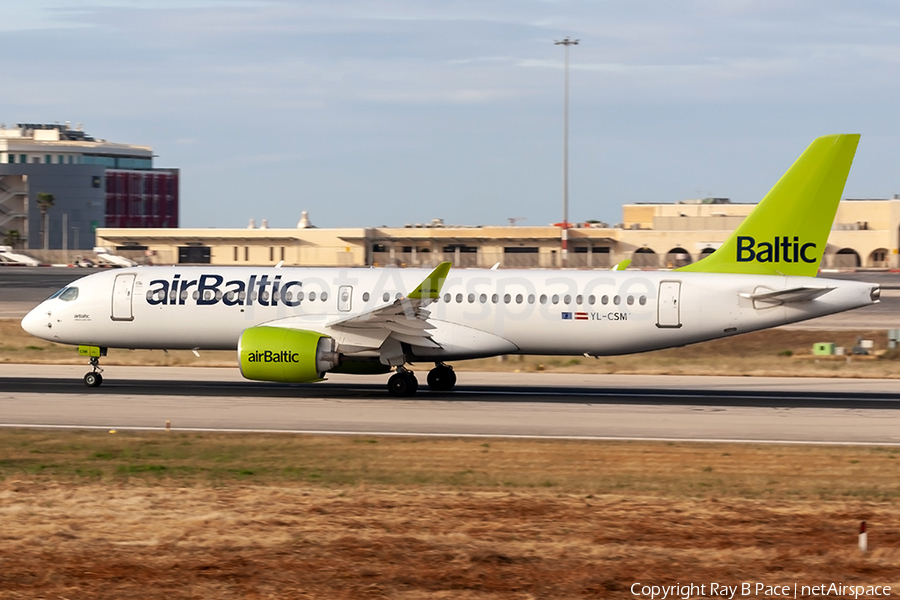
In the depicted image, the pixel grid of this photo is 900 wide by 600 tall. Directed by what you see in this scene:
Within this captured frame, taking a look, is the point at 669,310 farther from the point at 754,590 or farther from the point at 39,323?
the point at 754,590

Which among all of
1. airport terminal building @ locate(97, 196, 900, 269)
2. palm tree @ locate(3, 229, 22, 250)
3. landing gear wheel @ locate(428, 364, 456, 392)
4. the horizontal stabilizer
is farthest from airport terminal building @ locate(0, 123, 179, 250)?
the horizontal stabilizer

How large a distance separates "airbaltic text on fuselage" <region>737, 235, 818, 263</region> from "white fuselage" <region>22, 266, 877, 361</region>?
0.63 metres

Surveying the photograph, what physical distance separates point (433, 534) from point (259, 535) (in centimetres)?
215

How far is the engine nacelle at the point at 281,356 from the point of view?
2717 centimetres

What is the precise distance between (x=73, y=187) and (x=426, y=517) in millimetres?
160398

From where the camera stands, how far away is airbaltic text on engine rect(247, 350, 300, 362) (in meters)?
27.2

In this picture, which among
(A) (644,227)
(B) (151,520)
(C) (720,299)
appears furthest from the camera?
(A) (644,227)

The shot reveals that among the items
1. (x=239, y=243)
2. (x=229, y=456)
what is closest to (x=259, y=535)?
(x=229, y=456)

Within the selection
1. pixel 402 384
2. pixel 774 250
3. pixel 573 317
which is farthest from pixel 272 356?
pixel 774 250

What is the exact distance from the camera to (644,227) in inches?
4774

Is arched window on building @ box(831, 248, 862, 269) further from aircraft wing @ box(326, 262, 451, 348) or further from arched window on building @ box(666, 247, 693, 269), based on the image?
aircraft wing @ box(326, 262, 451, 348)

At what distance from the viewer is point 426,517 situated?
14.3 meters

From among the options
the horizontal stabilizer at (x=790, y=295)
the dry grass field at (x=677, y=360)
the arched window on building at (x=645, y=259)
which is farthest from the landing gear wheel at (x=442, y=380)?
the arched window on building at (x=645, y=259)

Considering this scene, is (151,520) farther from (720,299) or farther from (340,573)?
(720,299)
